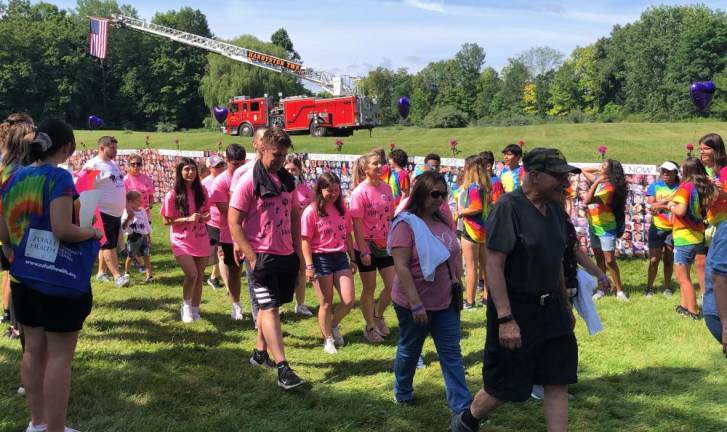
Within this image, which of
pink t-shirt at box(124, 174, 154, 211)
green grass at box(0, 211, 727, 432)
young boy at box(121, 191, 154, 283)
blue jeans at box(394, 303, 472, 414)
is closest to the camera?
blue jeans at box(394, 303, 472, 414)

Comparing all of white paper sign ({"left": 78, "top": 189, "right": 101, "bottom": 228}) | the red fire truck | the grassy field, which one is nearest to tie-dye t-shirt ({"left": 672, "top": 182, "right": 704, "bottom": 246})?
white paper sign ({"left": 78, "top": 189, "right": 101, "bottom": 228})

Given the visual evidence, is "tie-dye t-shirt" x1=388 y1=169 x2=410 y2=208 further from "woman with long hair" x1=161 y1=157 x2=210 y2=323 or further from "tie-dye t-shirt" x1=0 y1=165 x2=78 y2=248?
"tie-dye t-shirt" x1=0 y1=165 x2=78 y2=248

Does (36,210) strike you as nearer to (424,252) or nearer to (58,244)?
(58,244)

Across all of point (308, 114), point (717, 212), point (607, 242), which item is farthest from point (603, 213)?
point (308, 114)

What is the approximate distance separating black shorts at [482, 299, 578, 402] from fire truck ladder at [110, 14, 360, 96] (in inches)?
1545

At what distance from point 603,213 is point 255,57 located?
4424 cm

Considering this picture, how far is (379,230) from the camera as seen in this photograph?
5859 millimetres

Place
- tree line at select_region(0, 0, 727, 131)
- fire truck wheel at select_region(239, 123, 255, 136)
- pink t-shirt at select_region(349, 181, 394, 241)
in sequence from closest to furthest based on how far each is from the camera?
1. pink t-shirt at select_region(349, 181, 394, 241)
2. fire truck wheel at select_region(239, 123, 255, 136)
3. tree line at select_region(0, 0, 727, 131)

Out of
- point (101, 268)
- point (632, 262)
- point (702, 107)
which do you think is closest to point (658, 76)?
point (702, 107)

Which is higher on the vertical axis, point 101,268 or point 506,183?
point 506,183

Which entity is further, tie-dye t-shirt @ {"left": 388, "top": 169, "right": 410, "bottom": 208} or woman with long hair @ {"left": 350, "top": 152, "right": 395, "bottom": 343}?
tie-dye t-shirt @ {"left": 388, "top": 169, "right": 410, "bottom": 208}

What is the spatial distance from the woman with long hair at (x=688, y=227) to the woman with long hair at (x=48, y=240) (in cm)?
553

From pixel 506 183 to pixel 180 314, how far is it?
4.47 meters

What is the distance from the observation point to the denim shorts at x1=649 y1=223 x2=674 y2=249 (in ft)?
23.7
